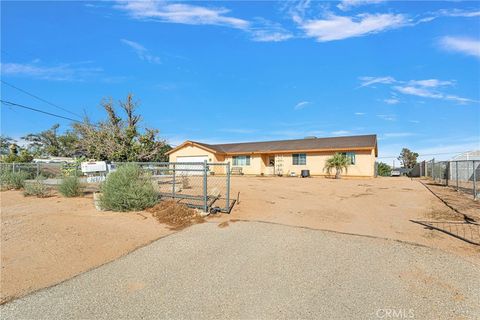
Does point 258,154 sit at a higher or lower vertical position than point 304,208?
higher

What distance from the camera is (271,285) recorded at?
3.82m

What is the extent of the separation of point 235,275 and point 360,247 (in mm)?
2448

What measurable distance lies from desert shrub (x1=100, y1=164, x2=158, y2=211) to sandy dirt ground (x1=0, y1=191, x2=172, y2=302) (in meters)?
0.38

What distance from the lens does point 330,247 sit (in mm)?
5238

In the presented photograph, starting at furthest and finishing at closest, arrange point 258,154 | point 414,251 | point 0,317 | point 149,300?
point 258,154 < point 414,251 < point 149,300 < point 0,317

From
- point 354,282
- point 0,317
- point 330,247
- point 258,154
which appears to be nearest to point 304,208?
point 330,247

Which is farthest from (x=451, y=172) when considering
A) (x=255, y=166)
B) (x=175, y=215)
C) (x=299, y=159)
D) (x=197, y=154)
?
(x=175, y=215)

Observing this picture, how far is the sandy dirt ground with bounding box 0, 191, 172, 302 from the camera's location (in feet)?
14.1

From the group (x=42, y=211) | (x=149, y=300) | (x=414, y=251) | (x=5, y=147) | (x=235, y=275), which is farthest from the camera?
(x=5, y=147)

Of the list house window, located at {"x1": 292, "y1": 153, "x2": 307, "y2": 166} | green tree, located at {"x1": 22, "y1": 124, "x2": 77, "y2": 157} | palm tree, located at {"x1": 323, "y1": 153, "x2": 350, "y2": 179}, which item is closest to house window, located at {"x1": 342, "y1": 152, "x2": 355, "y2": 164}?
palm tree, located at {"x1": 323, "y1": 153, "x2": 350, "y2": 179}

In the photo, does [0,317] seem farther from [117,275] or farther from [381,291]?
[381,291]

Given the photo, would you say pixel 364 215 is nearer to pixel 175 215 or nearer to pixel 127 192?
pixel 175 215

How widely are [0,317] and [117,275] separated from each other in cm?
135

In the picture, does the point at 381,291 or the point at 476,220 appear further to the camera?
the point at 476,220
